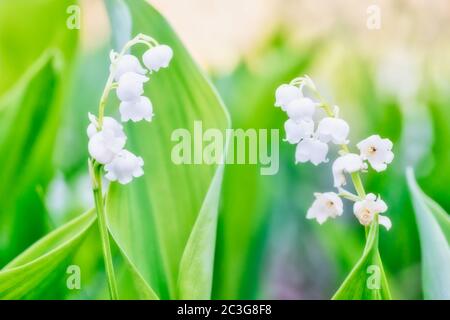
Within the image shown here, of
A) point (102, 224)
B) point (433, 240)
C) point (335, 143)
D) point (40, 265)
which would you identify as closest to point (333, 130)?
point (335, 143)

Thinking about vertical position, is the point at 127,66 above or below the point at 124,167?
Answer: above

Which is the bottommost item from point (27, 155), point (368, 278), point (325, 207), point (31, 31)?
point (368, 278)

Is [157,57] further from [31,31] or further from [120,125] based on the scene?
[31,31]

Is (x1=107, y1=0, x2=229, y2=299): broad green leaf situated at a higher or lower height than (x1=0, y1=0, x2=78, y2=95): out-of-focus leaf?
lower

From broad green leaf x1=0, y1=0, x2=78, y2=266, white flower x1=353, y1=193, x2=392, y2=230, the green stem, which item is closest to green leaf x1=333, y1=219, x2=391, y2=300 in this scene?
white flower x1=353, y1=193, x2=392, y2=230

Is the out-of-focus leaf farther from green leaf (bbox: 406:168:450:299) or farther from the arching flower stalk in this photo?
green leaf (bbox: 406:168:450:299)

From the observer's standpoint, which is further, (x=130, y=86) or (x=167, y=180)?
(x=167, y=180)

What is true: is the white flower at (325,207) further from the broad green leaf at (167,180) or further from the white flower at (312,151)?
the broad green leaf at (167,180)

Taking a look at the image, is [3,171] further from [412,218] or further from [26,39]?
[412,218]
